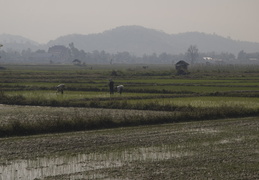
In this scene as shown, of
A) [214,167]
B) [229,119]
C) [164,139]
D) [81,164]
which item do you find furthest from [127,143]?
[229,119]

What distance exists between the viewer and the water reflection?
30.8 ft

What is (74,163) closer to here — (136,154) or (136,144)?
(136,154)

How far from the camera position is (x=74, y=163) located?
10.4 m

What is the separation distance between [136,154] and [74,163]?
6.25 ft

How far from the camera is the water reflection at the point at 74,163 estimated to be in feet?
30.8

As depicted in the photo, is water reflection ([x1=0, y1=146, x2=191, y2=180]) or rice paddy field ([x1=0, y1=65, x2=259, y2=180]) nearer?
water reflection ([x1=0, y1=146, x2=191, y2=180])

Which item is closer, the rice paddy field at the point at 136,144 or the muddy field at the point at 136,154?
the muddy field at the point at 136,154

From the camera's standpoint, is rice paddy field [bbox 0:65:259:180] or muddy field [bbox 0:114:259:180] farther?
rice paddy field [bbox 0:65:259:180]

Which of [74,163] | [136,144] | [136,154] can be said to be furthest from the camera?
[136,144]

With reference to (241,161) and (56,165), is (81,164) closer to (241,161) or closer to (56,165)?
(56,165)

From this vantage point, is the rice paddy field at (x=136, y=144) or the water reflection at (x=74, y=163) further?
the rice paddy field at (x=136, y=144)

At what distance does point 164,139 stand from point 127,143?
1.41 meters

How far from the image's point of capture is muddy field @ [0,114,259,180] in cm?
944

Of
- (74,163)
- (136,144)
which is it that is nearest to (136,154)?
(136,144)
